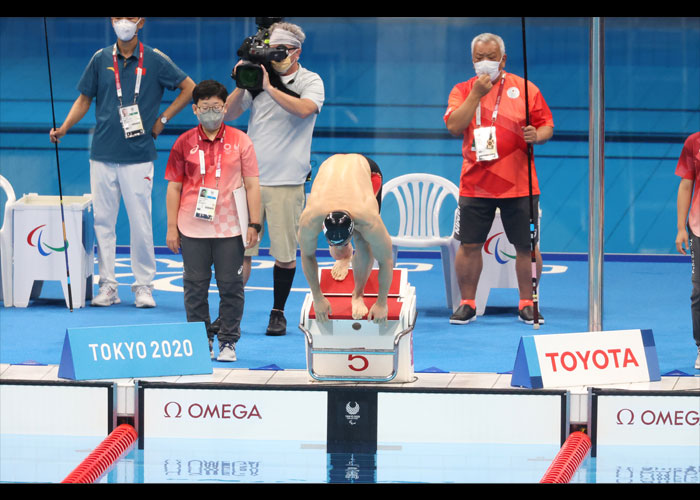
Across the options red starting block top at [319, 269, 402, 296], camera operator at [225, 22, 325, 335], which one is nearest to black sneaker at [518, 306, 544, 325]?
camera operator at [225, 22, 325, 335]

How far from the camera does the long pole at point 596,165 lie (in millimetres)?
4375

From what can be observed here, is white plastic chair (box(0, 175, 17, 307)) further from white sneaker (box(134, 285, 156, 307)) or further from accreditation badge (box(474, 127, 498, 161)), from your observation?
accreditation badge (box(474, 127, 498, 161))

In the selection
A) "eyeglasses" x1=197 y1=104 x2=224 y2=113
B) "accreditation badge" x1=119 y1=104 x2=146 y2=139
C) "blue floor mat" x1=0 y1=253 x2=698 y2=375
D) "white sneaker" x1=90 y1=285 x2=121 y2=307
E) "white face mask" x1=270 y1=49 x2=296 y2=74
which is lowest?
"blue floor mat" x1=0 y1=253 x2=698 y2=375

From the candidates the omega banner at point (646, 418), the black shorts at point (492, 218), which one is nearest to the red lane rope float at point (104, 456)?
the omega banner at point (646, 418)

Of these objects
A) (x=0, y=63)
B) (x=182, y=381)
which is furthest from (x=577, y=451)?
(x=0, y=63)

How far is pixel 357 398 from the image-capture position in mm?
4188

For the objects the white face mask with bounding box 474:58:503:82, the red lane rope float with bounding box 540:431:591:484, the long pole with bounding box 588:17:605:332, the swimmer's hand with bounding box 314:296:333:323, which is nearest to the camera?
the red lane rope float with bounding box 540:431:591:484

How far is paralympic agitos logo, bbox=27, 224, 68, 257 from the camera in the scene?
6566 millimetres

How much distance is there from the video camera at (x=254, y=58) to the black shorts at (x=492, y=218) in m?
1.45

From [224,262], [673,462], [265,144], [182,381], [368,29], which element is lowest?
[673,462]

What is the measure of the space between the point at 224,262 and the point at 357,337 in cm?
89

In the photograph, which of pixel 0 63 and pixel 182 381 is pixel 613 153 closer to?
pixel 0 63

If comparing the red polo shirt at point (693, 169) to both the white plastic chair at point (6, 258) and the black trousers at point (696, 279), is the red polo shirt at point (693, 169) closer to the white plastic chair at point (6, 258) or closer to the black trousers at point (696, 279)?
the black trousers at point (696, 279)
